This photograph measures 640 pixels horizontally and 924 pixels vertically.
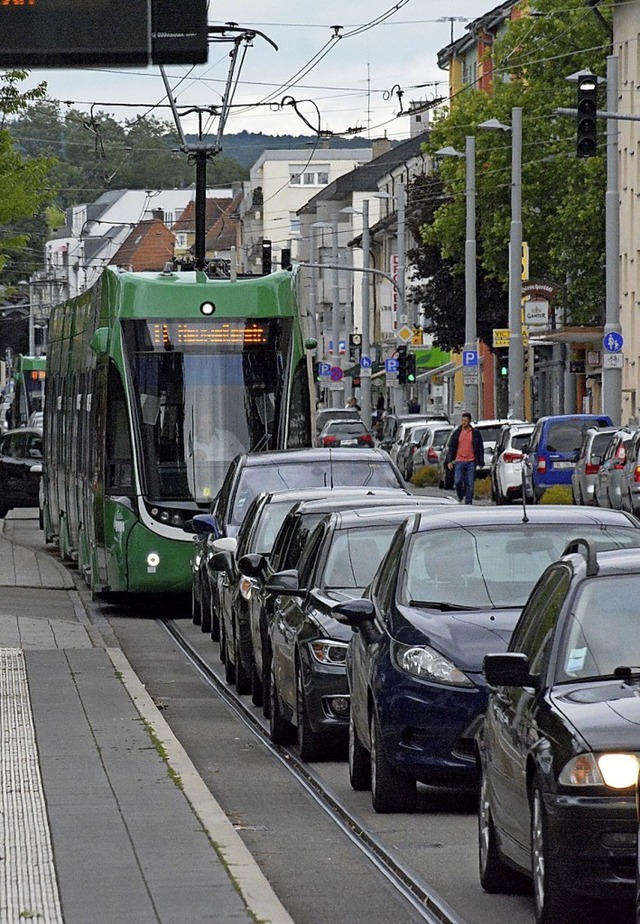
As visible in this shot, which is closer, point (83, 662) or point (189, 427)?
point (83, 662)

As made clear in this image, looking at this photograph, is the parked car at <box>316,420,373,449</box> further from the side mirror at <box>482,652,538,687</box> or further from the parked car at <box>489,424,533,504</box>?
the side mirror at <box>482,652,538,687</box>

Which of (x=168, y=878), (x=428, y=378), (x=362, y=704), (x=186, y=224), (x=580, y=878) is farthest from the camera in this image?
(x=186, y=224)

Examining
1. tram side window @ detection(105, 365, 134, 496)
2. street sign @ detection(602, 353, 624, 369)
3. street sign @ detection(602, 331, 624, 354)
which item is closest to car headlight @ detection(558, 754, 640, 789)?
tram side window @ detection(105, 365, 134, 496)

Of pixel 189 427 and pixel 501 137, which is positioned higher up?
pixel 501 137

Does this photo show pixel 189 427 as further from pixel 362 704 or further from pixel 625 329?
pixel 625 329

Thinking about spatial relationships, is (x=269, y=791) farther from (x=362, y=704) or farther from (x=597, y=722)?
(x=597, y=722)

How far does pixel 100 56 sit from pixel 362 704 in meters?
5.99

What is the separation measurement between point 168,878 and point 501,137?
67819 millimetres

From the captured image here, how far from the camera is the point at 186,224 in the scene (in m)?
160

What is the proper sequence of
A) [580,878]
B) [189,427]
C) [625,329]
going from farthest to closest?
1. [625,329]
2. [189,427]
3. [580,878]

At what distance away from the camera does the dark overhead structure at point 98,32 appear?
15.0 m

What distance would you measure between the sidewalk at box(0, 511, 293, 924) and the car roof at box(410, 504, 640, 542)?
1843 millimetres

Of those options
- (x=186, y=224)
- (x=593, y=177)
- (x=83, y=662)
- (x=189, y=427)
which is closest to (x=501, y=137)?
(x=593, y=177)

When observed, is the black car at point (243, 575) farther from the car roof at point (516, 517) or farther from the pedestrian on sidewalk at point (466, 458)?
the pedestrian on sidewalk at point (466, 458)
